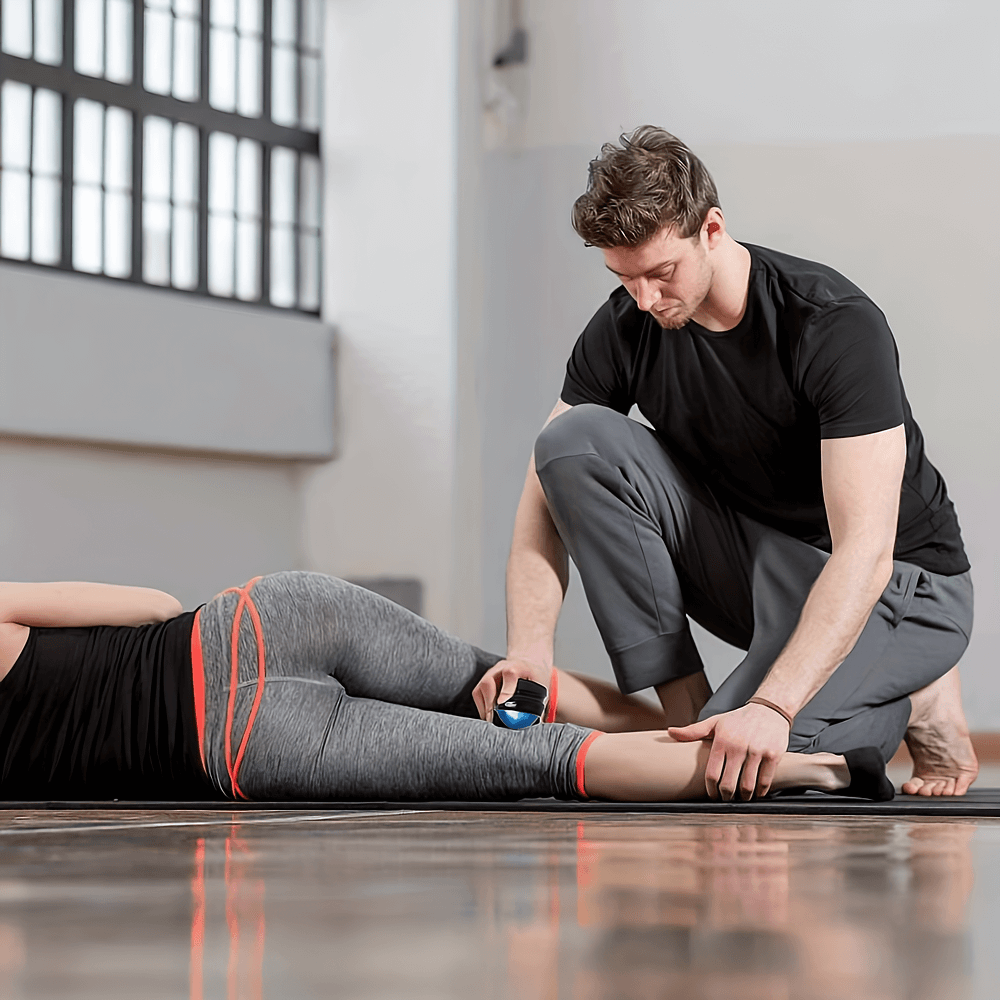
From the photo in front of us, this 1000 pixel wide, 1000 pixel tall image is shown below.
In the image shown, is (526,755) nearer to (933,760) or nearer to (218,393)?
(933,760)

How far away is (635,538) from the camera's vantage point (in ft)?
6.30

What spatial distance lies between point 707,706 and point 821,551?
0.30m

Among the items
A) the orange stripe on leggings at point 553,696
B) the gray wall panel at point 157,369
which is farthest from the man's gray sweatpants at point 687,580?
the gray wall panel at point 157,369

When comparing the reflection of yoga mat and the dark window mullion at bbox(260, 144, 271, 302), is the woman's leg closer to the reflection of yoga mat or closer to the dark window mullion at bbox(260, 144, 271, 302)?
the reflection of yoga mat

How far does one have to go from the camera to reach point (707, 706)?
1.77 m

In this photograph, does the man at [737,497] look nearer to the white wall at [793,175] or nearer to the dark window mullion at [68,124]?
the white wall at [793,175]

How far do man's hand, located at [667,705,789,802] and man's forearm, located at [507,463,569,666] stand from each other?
0.38 meters

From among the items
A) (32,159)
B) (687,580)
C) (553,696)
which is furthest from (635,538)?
(32,159)

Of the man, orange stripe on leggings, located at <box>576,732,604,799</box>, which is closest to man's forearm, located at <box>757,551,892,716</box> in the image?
the man

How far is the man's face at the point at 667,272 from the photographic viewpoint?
173 centimetres

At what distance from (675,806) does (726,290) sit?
0.75m

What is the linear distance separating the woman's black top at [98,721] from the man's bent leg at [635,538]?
61cm

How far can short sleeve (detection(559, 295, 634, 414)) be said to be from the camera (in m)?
2.02

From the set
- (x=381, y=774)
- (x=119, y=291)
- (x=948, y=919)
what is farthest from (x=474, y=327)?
(x=948, y=919)
